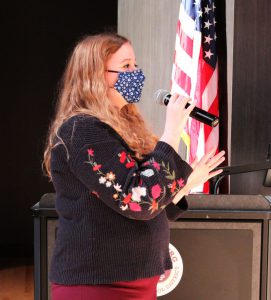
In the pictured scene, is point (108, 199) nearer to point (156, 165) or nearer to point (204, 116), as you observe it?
point (156, 165)

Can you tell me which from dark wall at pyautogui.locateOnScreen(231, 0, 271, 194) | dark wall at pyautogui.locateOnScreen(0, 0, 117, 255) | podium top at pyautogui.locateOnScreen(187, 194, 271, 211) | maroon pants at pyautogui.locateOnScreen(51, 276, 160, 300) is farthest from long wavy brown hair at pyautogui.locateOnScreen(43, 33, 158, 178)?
dark wall at pyautogui.locateOnScreen(0, 0, 117, 255)

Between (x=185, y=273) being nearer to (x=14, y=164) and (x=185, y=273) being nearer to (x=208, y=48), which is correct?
(x=208, y=48)

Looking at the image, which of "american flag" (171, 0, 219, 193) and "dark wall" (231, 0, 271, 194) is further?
"american flag" (171, 0, 219, 193)

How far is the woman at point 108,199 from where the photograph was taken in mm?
1150

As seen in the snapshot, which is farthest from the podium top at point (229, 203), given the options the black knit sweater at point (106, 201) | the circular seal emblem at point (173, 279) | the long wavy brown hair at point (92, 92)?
the black knit sweater at point (106, 201)

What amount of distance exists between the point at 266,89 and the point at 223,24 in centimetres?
54

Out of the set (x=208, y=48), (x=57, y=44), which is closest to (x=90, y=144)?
(x=208, y=48)

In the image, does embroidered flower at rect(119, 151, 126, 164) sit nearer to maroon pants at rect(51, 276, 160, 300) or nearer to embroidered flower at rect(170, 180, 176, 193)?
embroidered flower at rect(170, 180, 176, 193)

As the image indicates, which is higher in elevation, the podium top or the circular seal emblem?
the podium top

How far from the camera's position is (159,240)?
1.24 m

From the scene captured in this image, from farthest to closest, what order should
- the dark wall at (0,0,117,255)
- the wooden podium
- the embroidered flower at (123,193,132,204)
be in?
the dark wall at (0,0,117,255), the wooden podium, the embroidered flower at (123,193,132,204)

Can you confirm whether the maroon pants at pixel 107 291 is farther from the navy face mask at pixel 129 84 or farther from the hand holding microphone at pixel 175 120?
the navy face mask at pixel 129 84

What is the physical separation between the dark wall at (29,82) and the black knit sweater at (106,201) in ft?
15.6

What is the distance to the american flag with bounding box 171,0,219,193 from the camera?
3.15 metres
